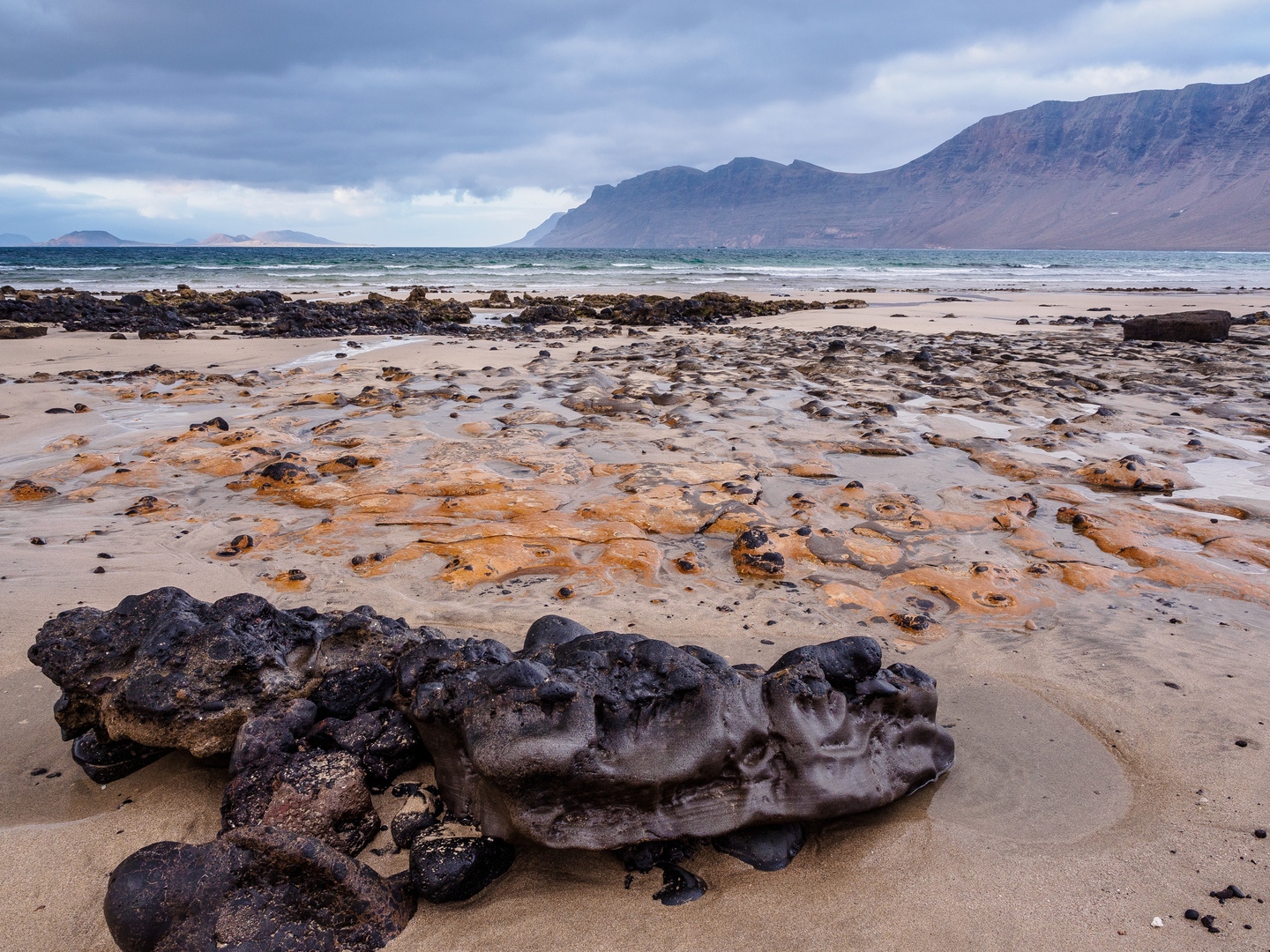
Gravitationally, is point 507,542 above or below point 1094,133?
below

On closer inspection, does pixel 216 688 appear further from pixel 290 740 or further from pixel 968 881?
pixel 968 881

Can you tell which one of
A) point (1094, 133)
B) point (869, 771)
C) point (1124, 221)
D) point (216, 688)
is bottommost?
point (869, 771)

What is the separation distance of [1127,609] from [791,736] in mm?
2142

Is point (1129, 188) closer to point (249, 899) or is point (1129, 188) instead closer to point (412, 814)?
point (412, 814)

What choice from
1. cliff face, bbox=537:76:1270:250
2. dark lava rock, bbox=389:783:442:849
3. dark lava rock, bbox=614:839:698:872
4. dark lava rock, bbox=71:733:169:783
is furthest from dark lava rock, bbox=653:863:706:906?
cliff face, bbox=537:76:1270:250

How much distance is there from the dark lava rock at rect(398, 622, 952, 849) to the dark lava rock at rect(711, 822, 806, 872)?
42mm

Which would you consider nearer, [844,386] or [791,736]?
[791,736]

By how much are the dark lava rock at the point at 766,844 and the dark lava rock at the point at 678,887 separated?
0.11 meters

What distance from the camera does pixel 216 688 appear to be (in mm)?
1901

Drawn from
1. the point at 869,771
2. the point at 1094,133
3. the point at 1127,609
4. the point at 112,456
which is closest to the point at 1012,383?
the point at 1127,609

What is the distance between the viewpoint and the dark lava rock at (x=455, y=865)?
1.56 m

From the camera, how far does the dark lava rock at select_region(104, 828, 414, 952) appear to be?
1.37 metres

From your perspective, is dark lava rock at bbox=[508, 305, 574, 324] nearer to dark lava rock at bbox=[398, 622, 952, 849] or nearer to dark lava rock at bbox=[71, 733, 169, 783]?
dark lava rock at bbox=[71, 733, 169, 783]

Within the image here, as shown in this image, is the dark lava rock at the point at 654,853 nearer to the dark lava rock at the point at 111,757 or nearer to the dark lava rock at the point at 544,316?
the dark lava rock at the point at 111,757
